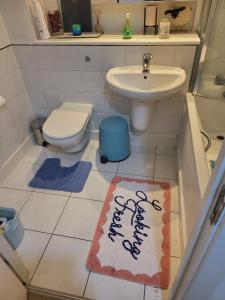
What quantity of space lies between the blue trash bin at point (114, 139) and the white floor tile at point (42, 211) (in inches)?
21.6

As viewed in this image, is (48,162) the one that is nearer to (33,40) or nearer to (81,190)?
(81,190)

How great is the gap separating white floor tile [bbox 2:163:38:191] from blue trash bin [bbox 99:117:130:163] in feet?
2.17

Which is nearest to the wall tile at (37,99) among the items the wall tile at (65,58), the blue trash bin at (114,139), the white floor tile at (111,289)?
the wall tile at (65,58)

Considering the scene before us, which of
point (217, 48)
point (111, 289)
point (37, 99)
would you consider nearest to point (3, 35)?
point (37, 99)

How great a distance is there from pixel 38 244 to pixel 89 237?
1.11ft

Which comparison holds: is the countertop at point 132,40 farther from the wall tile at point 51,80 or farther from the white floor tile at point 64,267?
the white floor tile at point 64,267

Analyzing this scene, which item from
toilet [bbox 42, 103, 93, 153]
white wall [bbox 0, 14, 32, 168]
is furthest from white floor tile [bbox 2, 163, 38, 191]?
toilet [bbox 42, 103, 93, 153]

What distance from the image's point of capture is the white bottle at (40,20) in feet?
5.35

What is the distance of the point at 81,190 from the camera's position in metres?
1.75

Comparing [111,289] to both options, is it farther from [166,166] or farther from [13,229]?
[166,166]

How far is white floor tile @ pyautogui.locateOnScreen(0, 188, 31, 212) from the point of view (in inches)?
65.6

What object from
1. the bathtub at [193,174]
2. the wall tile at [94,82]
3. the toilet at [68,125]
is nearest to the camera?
the bathtub at [193,174]

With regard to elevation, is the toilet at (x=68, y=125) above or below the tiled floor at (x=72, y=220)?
above

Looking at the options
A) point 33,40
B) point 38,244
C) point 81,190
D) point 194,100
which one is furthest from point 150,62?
point 38,244
